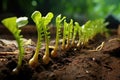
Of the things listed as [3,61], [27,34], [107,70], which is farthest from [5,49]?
[27,34]

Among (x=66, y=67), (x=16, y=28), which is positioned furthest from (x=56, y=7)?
(x=16, y=28)

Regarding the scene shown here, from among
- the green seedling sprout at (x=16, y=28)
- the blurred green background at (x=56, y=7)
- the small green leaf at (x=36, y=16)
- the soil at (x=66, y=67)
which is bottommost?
the soil at (x=66, y=67)

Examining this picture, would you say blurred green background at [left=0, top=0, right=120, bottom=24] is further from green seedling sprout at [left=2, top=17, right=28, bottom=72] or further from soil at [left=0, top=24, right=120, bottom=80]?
green seedling sprout at [left=2, top=17, right=28, bottom=72]

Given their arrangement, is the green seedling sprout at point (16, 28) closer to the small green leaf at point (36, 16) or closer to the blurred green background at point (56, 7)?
the small green leaf at point (36, 16)

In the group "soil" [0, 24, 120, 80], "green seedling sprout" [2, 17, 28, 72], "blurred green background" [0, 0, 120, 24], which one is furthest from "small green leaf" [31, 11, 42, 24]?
"blurred green background" [0, 0, 120, 24]

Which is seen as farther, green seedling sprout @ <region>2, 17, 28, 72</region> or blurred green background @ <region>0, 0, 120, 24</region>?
blurred green background @ <region>0, 0, 120, 24</region>

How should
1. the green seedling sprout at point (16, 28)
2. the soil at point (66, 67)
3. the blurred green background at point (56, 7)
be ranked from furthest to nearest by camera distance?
the blurred green background at point (56, 7), the soil at point (66, 67), the green seedling sprout at point (16, 28)

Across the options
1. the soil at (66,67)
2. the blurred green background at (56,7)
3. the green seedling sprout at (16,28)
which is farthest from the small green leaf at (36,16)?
the blurred green background at (56,7)

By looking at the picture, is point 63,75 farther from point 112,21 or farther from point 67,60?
point 112,21

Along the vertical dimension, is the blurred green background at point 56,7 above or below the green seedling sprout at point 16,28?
above
